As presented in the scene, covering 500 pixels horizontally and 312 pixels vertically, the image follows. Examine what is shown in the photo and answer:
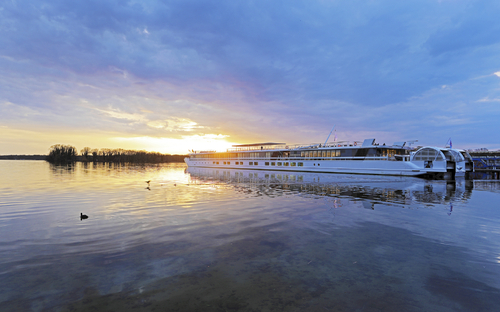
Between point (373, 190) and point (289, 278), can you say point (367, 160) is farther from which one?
point (289, 278)

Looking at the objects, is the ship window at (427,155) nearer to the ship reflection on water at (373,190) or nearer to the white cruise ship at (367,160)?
the white cruise ship at (367,160)

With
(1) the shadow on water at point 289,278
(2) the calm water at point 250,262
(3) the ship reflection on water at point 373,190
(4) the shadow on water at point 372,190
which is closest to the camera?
(1) the shadow on water at point 289,278

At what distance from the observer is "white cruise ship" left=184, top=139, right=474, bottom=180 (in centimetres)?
4725

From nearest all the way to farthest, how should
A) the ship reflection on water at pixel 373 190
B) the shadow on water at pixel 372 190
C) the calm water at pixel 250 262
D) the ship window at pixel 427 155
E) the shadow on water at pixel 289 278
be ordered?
1. the shadow on water at pixel 289 278
2. the calm water at pixel 250 262
3. the ship reflection on water at pixel 373 190
4. the shadow on water at pixel 372 190
5. the ship window at pixel 427 155

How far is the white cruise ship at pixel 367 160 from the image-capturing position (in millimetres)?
47250

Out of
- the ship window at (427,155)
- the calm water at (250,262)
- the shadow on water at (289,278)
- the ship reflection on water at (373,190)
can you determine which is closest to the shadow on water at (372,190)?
the ship reflection on water at (373,190)

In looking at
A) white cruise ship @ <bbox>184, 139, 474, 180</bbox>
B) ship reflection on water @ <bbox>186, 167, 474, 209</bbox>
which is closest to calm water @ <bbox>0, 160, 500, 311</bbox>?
ship reflection on water @ <bbox>186, 167, 474, 209</bbox>

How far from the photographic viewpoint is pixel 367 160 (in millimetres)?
52688

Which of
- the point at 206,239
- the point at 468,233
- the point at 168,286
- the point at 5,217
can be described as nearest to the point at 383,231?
the point at 468,233

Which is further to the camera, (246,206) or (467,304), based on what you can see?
(246,206)

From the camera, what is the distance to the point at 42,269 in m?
7.10

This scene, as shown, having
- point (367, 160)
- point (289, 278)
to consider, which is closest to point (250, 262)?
point (289, 278)

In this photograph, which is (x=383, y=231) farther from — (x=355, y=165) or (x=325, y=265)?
(x=355, y=165)

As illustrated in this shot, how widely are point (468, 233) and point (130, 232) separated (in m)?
15.1
